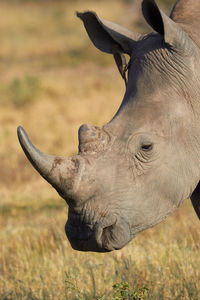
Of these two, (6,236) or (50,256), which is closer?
(50,256)

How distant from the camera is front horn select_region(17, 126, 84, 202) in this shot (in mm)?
3086

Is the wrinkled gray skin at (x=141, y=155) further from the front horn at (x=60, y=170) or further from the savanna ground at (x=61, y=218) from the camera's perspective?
the savanna ground at (x=61, y=218)

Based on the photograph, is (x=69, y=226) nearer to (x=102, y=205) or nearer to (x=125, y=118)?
(x=102, y=205)

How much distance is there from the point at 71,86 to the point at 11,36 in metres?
15.0

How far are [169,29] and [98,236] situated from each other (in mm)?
1118

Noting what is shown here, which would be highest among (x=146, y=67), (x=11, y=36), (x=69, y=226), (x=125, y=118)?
(x=146, y=67)

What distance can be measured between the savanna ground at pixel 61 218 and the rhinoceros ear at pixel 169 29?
137cm

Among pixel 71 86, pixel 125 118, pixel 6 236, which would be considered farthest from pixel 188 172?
pixel 71 86

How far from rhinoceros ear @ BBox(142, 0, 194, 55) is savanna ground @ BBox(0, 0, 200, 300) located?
1.37 m

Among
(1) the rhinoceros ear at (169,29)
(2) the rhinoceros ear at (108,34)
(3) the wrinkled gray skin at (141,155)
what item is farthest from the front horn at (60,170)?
(2) the rhinoceros ear at (108,34)

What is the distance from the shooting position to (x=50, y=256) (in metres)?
5.29

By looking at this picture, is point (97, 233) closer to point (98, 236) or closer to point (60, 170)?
point (98, 236)

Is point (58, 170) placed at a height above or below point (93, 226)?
above

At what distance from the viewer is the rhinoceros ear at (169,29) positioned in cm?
325
